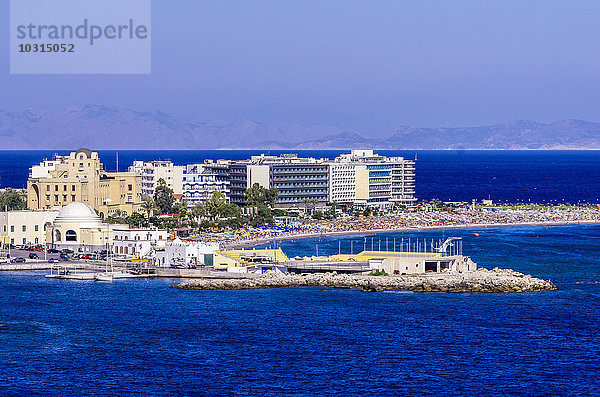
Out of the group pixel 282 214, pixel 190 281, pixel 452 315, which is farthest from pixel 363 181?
pixel 452 315

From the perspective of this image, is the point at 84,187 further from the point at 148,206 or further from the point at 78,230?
the point at 78,230

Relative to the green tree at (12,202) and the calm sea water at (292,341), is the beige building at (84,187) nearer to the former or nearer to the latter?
the green tree at (12,202)

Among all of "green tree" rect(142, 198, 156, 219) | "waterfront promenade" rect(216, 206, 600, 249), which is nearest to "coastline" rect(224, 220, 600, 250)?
"waterfront promenade" rect(216, 206, 600, 249)

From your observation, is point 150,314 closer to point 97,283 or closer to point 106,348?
point 106,348

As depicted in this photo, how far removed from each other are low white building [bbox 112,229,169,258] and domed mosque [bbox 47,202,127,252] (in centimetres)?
254

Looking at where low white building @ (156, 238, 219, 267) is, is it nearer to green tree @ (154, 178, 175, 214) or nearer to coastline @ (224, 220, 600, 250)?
coastline @ (224, 220, 600, 250)

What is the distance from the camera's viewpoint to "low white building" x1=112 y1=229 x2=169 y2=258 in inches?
3356

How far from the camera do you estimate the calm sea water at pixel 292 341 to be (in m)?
46.1

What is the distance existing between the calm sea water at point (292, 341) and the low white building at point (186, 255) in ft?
19.1

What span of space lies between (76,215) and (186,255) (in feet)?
51.5

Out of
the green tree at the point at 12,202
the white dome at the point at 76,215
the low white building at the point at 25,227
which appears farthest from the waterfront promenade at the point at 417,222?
the green tree at the point at 12,202

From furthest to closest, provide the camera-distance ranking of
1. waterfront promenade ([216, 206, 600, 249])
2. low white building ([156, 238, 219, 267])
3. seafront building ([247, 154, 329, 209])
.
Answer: seafront building ([247, 154, 329, 209]), waterfront promenade ([216, 206, 600, 249]), low white building ([156, 238, 219, 267])

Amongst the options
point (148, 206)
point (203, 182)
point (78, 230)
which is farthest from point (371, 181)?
point (78, 230)

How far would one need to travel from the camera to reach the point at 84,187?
110375mm
